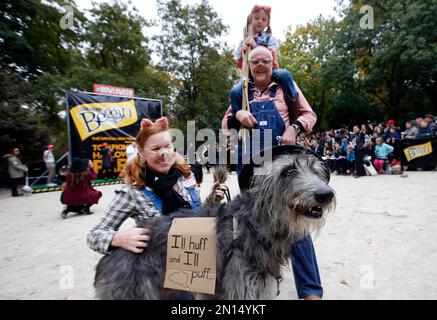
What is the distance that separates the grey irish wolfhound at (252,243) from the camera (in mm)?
1804

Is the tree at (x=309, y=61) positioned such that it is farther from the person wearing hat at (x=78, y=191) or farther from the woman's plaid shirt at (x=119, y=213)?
the woman's plaid shirt at (x=119, y=213)

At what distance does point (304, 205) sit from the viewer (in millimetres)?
1707

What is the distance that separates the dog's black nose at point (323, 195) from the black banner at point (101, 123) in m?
14.4

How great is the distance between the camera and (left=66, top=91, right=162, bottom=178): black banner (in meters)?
13.5

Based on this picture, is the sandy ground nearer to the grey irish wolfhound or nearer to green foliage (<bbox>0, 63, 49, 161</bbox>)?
the grey irish wolfhound

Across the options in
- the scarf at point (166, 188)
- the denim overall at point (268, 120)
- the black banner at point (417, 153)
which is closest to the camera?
the scarf at point (166, 188)

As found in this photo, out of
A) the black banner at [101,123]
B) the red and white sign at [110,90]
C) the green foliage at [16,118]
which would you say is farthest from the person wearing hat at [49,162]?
the red and white sign at [110,90]

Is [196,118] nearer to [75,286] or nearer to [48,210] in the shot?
[48,210]

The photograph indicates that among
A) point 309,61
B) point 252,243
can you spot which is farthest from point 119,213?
point 309,61

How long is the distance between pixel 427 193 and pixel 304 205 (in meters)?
7.64

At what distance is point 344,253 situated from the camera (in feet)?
12.3
